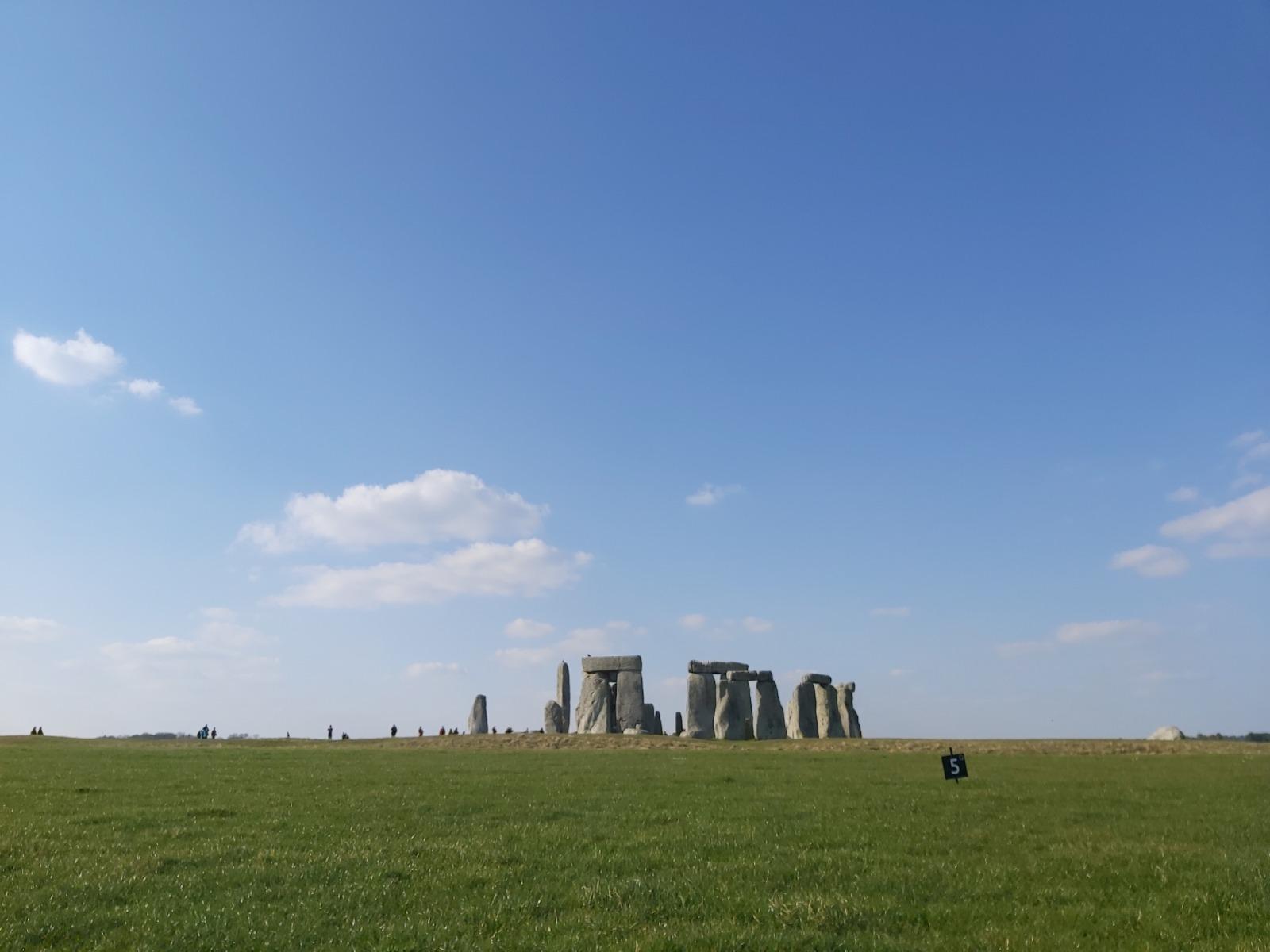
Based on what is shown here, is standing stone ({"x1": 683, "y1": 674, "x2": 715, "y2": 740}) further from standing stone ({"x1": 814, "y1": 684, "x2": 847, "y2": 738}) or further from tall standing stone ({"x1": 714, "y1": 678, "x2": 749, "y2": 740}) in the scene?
standing stone ({"x1": 814, "y1": 684, "x2": 847, "y2": 738})

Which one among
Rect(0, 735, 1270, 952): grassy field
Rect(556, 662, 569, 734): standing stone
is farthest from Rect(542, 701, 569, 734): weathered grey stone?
Rect(0, 735, 1270, 952): grassy field

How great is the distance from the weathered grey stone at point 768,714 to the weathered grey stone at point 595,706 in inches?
308

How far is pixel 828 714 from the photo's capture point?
4712 centimetres

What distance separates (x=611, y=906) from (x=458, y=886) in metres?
1.78

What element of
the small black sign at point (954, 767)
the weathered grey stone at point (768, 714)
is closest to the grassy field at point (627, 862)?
the small black sign at point (954, 767)

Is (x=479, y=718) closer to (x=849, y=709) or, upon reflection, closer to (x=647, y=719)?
(x=647, y=719)

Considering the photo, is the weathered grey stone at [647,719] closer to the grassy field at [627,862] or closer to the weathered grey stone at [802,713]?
the weathered grey stone at [802,713]

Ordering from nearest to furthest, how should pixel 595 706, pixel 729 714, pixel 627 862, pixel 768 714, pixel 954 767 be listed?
pixel 627 862 → pixel 954 767 → pixel 729 714 → pixel 768 714 → pixel 595 706

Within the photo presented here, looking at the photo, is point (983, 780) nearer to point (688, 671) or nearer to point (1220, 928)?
point (1220, 928)

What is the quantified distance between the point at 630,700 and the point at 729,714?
5.47 meters

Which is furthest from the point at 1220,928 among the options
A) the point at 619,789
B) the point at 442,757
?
the point at 442,757

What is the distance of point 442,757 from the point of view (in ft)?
95.4

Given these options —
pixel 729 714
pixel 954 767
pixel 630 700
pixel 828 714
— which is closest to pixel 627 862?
pixel 954 767

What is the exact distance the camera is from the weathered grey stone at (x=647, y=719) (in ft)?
154
